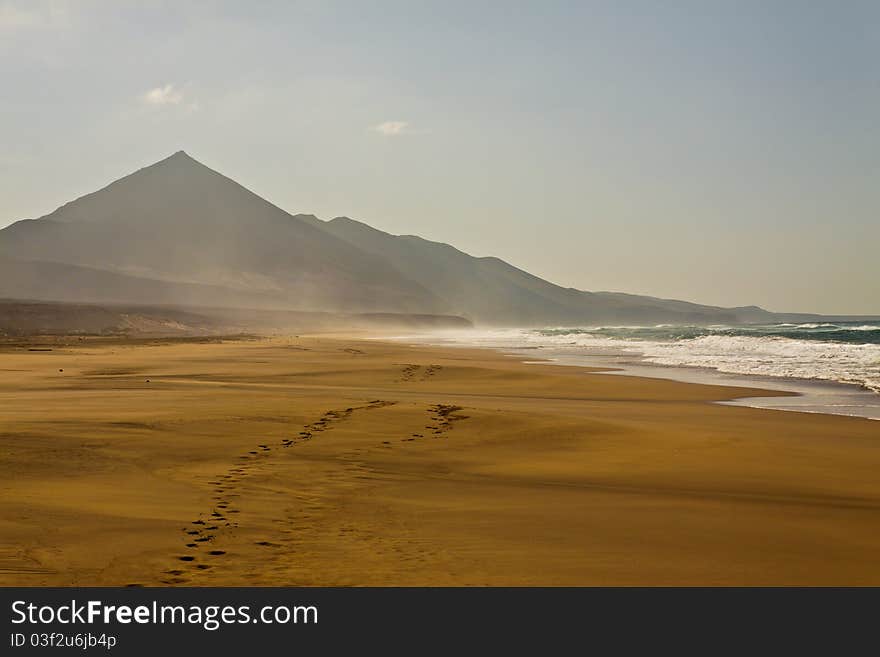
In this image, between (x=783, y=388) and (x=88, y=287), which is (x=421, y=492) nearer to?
(x=783, y=388)

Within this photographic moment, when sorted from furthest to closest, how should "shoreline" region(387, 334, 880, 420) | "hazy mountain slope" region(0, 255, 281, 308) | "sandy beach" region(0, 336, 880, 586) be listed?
"hazy mountain slope" region(0, 255, 281, 308)
"shoreline" region(387, 334, 880, 420)
"sandy beach" region(0, 336, 880, 586)

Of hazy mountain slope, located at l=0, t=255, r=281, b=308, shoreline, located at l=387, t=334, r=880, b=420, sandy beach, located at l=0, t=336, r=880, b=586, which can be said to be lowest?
sandy beach, located at l=0, t=336, r=880, b=586

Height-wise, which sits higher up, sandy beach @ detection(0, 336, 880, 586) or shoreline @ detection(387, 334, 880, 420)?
shoreline @ detection(387, 334, 880, 420)

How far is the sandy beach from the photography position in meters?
5.57

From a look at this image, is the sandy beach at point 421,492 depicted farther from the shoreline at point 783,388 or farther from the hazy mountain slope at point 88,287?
the hazy mountain slope at point 88,287

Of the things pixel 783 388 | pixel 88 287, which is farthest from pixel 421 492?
pixel 88 287

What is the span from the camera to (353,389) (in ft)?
65.9

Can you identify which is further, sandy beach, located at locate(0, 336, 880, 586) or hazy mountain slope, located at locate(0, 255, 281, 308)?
hazy mountain slope, located at locate(0, 255, 281, 308)

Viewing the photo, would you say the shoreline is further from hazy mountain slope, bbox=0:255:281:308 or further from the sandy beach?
hazy mountain slope, bbox=0:255:281:308

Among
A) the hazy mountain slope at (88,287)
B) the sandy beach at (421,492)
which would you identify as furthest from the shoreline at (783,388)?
the hazy mountain slope at (88,287)

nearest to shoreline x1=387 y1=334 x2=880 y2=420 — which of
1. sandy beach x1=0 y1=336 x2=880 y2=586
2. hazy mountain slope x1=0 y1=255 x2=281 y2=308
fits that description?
sandy beach x1=0 y1=336 x2=880 y2=586

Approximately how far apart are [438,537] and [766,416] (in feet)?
35.3

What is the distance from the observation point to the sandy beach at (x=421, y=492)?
18.3 feet
